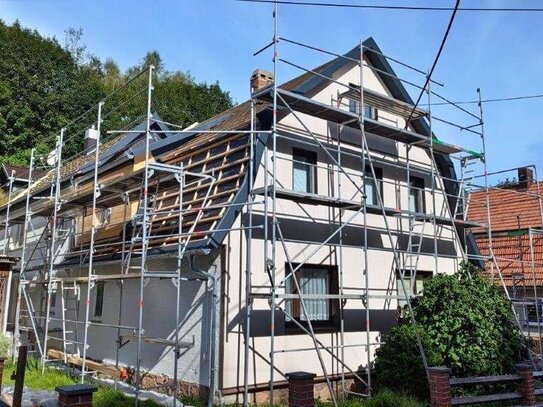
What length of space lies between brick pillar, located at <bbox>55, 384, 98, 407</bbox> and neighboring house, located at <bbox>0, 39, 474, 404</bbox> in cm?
326

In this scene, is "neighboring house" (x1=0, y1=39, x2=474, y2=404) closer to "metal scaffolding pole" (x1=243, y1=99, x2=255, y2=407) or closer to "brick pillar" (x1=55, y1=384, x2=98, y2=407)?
"metal scaffolding pole" (x1=243, y1=99, x2=255, y2=407)

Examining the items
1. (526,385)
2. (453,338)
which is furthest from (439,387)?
(526,385)

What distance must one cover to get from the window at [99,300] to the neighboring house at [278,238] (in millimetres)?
51

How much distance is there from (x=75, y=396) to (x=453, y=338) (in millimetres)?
7071

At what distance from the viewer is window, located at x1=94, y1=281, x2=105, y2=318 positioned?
12.6 m

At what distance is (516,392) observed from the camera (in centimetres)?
932

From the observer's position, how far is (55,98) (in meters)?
37.0

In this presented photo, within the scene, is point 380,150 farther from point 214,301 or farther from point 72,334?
point 72,334

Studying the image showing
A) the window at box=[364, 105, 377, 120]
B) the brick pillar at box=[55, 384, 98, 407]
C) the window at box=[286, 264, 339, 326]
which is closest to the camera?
the brick pillar at box=[55, 384, 98, 407]

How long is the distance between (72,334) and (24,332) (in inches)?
127

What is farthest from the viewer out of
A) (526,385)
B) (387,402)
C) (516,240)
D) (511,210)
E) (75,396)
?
(511,210)

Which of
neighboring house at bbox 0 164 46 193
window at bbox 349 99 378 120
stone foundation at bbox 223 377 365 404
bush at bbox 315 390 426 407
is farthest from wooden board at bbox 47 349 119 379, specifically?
neighboring house at bbox 0 164 46 193

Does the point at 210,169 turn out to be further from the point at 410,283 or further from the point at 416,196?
the point at 416,196

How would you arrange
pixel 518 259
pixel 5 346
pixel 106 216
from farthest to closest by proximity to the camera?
pixel 518 259 < pixel 106 216 < pixel 5 346
